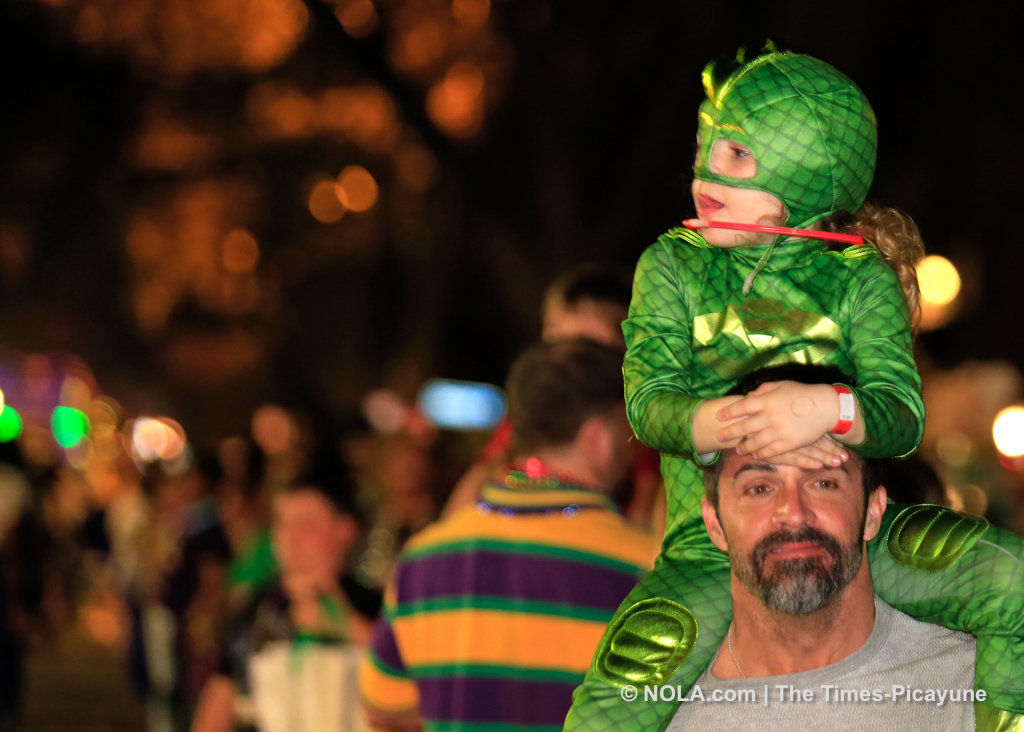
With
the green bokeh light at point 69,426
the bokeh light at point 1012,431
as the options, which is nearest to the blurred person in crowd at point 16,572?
Answer: the bokeh light at point 1012,431

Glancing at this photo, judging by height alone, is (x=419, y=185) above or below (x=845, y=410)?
above

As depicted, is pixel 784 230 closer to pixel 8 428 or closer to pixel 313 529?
pixel 313 529

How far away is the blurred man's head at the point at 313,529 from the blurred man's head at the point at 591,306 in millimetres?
1131

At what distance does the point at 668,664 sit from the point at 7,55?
51.3 feet

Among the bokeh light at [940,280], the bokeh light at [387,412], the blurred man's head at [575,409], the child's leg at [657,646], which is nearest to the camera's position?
the child's leg at [657,646]

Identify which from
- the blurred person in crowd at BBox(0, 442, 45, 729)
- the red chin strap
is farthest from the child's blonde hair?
the blurred person in crowd at BBox(0, 442, 45, 729)

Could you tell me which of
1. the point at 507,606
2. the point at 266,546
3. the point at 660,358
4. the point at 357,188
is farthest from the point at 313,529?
the point at 357,188

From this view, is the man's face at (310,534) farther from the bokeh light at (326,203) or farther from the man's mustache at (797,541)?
the bokeh light at (326,203)

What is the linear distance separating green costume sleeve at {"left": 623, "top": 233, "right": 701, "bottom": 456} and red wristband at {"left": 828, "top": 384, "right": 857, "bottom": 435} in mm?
258

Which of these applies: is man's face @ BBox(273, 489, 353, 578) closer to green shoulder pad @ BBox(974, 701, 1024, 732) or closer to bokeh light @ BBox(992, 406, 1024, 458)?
green shoulder pad @ BBox(974, 701, 1024, 732)

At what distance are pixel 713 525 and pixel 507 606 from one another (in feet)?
4.59

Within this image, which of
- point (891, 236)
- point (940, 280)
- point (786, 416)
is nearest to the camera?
point (786, 416)

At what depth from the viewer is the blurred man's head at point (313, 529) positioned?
18.7ft

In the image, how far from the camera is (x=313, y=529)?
19.0ft
